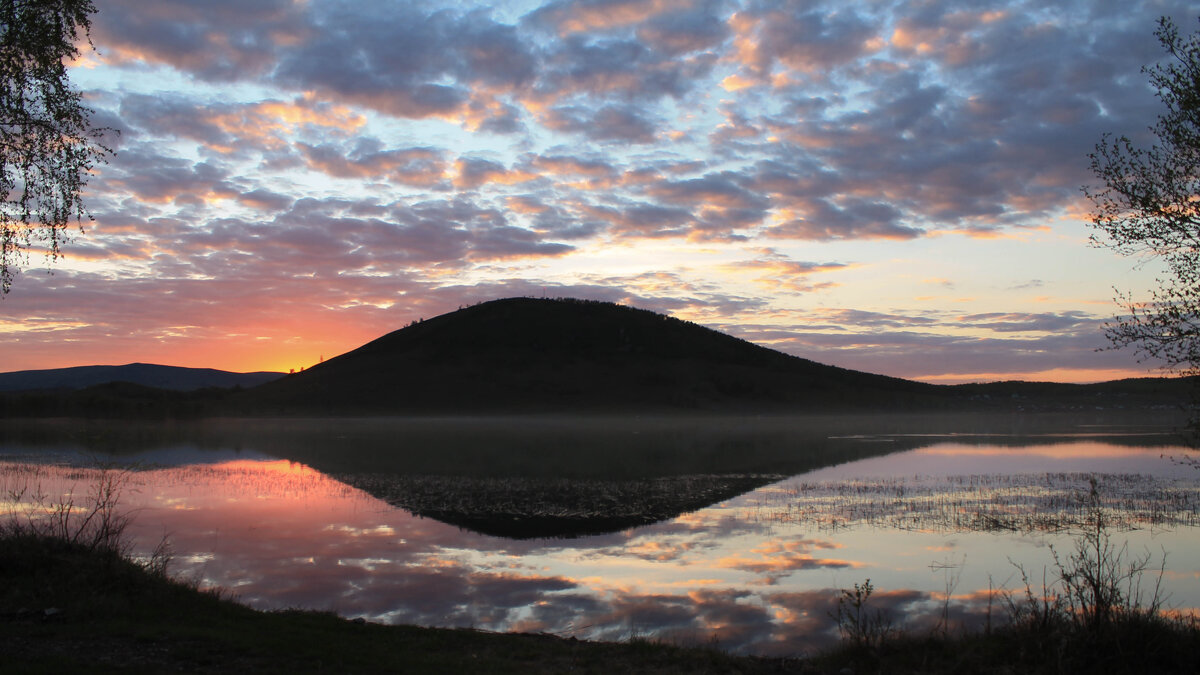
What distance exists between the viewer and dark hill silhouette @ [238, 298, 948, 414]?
12950 cm

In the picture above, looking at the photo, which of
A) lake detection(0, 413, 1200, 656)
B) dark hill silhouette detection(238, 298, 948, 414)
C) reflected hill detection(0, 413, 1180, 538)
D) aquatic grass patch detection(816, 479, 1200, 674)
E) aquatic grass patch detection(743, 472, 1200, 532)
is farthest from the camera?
dark hill silhouette detection(238, 298, 948, 414)

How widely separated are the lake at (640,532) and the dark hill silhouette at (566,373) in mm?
84029

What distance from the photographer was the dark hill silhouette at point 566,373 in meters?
130

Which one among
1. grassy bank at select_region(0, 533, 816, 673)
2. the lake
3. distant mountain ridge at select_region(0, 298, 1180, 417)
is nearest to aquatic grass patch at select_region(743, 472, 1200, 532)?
the lake

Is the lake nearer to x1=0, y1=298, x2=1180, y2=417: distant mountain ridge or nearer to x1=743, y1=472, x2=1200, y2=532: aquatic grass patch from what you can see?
x1=743, y1=472, x2=1200, y2=532: aquatic grass patch

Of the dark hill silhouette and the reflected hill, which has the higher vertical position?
the dark hill silhouette

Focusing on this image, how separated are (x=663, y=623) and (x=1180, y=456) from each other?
149 ft

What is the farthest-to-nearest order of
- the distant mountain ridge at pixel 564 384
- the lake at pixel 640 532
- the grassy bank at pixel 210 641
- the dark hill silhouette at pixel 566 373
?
the dark hill silhouette at pixel 566 373
the distant mountain ridge at pixel 564 384
the lake at pixel 640 532
the grassy bank at pixel 210 641

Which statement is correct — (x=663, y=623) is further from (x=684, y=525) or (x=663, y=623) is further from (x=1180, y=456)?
(x=1180, y=456)

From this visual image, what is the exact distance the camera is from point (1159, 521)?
22516mm

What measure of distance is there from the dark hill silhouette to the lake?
84.0 m

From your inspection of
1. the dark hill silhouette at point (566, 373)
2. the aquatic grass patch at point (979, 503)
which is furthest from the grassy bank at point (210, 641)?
the dark hill silhouette at point (566, 373)

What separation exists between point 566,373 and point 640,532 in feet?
402

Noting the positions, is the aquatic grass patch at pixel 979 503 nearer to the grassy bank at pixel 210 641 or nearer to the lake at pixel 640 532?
the lake at pixel 640 532
